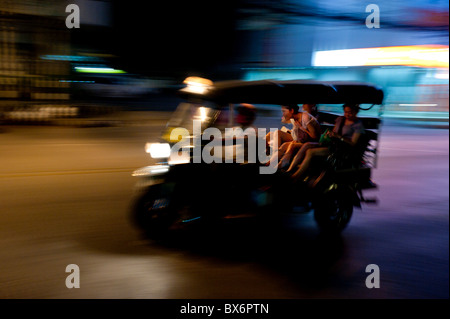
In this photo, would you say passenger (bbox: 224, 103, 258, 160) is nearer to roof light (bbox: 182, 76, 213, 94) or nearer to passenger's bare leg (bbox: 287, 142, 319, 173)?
roof light (bbox: 182, 76, 213, 94)

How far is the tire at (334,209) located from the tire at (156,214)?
1934 millimetres

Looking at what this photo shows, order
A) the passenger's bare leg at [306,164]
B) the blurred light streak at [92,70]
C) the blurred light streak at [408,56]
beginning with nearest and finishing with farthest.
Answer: the passenger's bare leg at [306,164], the blurred light streak at [92,70], the blurred light streak at [408,56]

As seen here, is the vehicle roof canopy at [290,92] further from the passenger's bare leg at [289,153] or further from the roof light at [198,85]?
the passenger's bare leg at [289,153]

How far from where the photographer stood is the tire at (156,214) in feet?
16.5

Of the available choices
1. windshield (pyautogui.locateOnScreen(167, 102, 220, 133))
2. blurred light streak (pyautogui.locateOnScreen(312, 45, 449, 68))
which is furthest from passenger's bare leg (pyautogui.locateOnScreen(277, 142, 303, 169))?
blurred light streak (pyautogui.locateOnScreen(312, 45, 449, 68))

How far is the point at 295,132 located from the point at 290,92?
2.23 feet

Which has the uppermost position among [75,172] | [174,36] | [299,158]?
[174,36]

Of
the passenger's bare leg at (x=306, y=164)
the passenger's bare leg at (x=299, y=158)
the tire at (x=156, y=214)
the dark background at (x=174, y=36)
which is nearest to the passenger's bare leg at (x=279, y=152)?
the passenger's bare leg at (x=299, y=158)

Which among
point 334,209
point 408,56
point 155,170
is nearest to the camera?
point 155,170

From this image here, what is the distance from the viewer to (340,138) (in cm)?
555

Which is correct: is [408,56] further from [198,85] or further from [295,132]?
[198,85]

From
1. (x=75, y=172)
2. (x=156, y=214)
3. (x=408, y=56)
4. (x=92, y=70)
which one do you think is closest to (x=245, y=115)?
(x=156, y=214)

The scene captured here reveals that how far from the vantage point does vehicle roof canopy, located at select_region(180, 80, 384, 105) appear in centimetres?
488

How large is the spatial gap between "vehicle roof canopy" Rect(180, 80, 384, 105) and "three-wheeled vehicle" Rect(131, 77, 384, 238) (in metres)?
0.01
